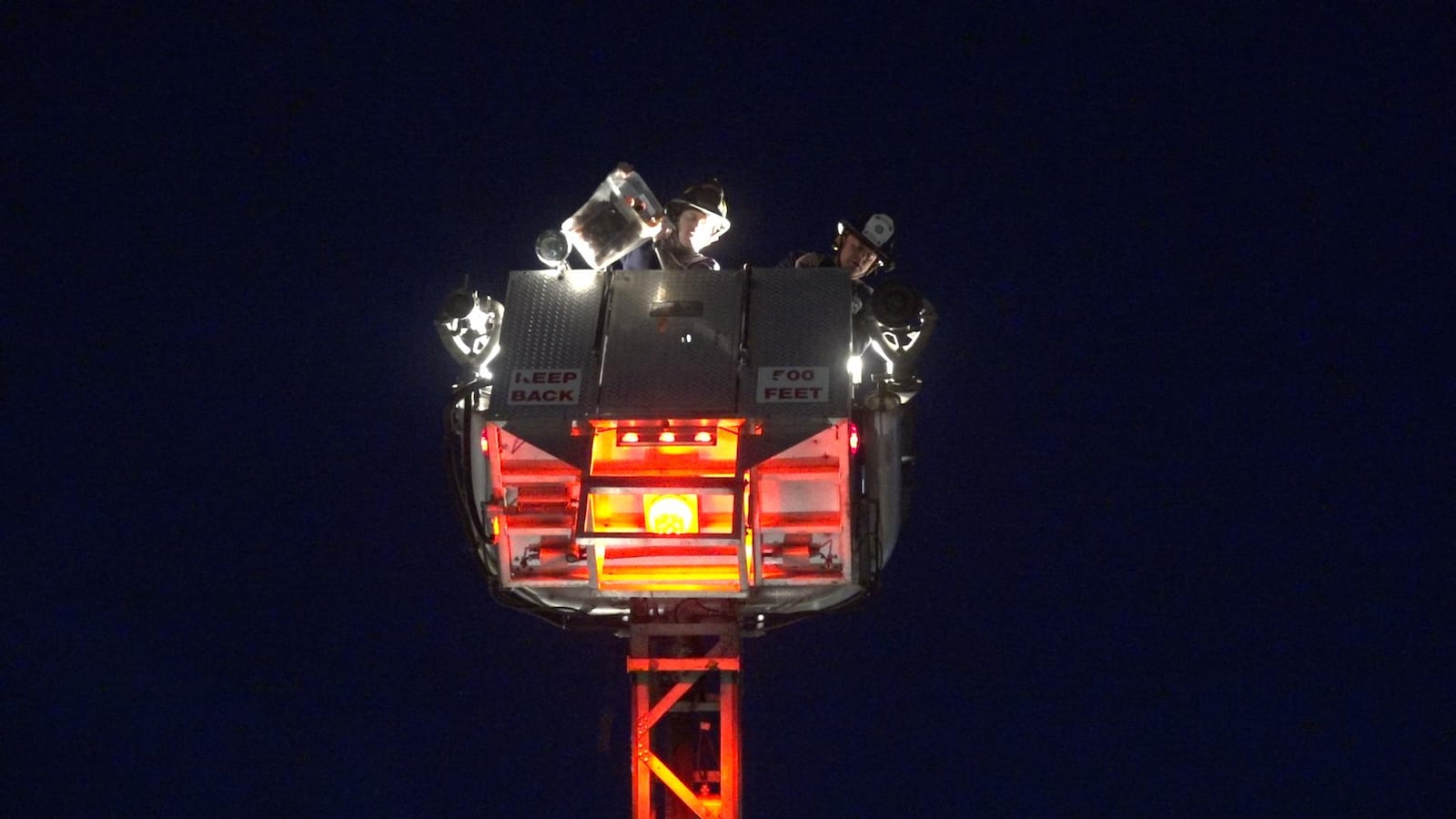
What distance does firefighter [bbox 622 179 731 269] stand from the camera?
29.2ft

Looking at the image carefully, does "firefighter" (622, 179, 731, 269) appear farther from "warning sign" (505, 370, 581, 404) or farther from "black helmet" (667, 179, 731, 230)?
"warning sign" (505, 370, 581, 404)

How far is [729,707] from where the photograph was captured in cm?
863

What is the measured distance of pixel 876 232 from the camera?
8836 millimetres

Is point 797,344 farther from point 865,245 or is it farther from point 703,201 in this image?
point 703,201

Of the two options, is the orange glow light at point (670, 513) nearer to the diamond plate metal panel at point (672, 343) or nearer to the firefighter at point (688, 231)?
the diamond plate metal panel at point (672, 343)

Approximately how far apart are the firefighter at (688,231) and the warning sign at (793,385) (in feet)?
3.50

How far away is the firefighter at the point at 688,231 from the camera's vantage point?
890cm

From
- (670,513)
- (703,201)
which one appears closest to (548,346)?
(670,513)

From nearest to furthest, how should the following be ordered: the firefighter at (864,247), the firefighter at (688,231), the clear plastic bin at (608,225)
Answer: the clear plastic bin at (608,225) < the firefighter at (864,247) < the firefighter at (688,231)

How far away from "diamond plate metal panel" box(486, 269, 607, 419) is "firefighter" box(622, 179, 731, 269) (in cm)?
60

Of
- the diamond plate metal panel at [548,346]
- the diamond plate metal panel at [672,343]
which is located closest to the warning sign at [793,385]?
the diamond plate metal panel at [672,343]

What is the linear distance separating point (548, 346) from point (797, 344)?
101 cm

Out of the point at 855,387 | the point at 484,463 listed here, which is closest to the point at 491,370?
the point at 484,463

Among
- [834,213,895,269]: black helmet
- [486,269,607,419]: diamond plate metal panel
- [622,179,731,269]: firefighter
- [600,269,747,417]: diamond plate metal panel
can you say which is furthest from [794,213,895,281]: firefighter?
[486,269,607,419]: diamond plate metal panel
